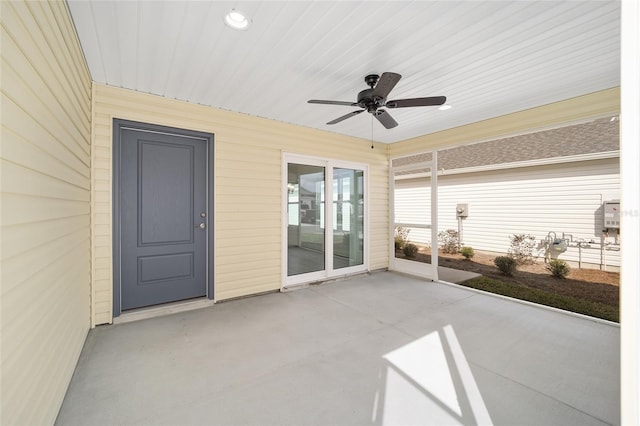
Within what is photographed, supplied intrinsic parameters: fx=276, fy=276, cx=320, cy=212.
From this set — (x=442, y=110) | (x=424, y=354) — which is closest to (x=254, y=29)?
(x=442, y=110)

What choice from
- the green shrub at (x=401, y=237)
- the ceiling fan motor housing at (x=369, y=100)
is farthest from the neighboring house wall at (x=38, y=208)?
the green shrub at (x=401, y=237)

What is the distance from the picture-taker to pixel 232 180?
4.01 m

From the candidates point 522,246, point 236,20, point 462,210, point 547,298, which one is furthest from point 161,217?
point 522,246

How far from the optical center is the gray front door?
11.0 ft

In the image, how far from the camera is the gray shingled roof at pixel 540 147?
5.89m

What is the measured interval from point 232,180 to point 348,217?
2.39 meters

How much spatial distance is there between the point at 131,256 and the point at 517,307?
5.11 metres

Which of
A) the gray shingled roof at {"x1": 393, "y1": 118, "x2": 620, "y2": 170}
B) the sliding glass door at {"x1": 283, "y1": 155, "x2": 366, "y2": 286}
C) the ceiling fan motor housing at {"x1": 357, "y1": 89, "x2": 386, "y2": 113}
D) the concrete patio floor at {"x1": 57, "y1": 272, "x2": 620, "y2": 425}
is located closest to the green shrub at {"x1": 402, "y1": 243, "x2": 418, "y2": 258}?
the sliding glass door at {"x1": 283, "y1": 155, "x2": 366, "y2": 286}

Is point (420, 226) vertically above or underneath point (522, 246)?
above

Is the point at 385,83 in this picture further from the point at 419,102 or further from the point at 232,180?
the point at 232,180

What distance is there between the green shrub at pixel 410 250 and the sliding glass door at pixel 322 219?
1.39 metres

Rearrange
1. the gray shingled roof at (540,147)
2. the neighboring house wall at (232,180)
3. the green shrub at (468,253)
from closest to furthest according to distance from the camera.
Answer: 1. the neighboring house wall at (232,180)
2. the gray shingled roof at (540,147)
3. the green shrub at (468,253)

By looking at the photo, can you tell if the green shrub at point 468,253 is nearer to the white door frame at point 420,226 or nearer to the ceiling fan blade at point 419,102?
the white door frame at point 420,226

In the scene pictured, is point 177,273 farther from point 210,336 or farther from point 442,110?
point 442,110
